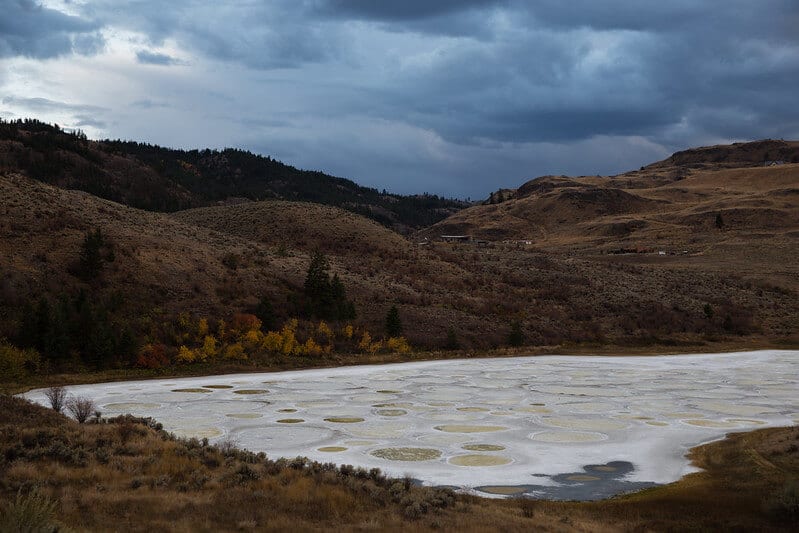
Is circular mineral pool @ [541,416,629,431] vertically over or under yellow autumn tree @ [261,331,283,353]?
under

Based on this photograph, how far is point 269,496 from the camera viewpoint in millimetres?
13734

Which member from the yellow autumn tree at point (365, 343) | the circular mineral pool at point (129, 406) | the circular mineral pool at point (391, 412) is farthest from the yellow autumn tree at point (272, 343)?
the circular mineral pool at point (391, 412)

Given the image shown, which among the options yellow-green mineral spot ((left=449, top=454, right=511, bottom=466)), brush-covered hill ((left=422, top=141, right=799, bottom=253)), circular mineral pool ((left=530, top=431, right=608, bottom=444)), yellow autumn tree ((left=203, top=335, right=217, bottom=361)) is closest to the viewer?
yellow-green mineral spot ((left=449, top=454, right=511, bottom=466))

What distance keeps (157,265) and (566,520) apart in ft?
144

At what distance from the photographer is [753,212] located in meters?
147

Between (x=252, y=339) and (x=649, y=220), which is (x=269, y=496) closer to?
(x=252, y=339)

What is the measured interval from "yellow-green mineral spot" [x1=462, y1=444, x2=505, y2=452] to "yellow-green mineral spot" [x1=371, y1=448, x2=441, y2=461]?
1.13m

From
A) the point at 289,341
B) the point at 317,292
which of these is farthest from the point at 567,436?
the point at 317,292

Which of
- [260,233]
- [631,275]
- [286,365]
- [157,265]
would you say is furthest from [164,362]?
[631,275]

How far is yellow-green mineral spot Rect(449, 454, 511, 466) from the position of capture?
62.5 feet

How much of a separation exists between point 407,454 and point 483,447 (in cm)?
268

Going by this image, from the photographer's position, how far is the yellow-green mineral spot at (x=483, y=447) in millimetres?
20703

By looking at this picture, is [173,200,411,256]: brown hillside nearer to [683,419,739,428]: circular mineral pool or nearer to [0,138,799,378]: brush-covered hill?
[0,138,799,378]: brush-covered hill

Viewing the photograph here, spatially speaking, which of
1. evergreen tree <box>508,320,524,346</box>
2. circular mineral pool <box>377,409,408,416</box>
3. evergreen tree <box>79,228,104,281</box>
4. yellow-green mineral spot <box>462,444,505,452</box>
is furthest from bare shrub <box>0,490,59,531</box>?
evergreen tree <box>508,320,524,346</box>
